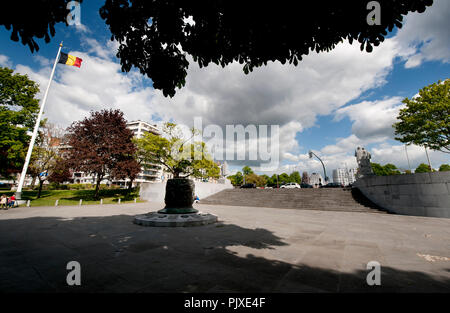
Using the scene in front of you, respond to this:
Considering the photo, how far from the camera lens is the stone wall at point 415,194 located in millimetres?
11852

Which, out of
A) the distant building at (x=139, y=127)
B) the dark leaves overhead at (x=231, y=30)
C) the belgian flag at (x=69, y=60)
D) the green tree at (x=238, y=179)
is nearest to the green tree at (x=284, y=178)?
the green tree at (x=238, y=179)

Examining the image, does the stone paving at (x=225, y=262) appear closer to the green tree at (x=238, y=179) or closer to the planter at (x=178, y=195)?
the planter at (x=178, y=195)

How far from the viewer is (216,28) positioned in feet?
12.9

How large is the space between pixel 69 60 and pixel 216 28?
23.6 metres

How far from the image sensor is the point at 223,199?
82.3 ft

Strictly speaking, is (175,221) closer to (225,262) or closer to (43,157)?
(225,262)

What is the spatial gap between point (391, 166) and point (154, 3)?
93826 mm

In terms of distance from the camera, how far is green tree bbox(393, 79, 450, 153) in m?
16.8

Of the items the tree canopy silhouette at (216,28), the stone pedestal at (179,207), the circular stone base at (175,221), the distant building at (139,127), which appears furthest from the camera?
the distant building at (139,127)

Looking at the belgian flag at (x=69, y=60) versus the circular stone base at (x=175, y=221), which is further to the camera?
the belgian flag at (x=69, y=60)

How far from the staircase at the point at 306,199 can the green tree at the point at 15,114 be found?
2237 cm

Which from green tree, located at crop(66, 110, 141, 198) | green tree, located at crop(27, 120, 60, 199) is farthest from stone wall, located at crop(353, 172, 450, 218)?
green tree, located at crop(27, 120, 60, 199)

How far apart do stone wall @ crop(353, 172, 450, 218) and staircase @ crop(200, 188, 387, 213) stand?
112 centimetres
